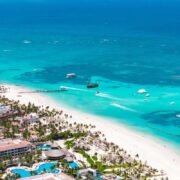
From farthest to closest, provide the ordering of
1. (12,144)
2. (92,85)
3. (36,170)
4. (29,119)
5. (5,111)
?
(92,85)
(5,111)
(29,119)
(12,144)
(36,170)

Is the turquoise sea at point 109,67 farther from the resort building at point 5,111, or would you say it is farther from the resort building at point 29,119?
the resort building at point 5,111

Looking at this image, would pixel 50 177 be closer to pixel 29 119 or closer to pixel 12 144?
pixel 12 144

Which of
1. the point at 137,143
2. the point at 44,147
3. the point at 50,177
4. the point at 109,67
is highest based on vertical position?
the point at 109,67

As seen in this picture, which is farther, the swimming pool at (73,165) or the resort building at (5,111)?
the resort building at (5,111)

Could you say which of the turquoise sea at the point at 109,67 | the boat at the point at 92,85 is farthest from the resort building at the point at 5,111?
the boat at the point at 92,85

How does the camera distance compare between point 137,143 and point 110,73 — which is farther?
point 110,73

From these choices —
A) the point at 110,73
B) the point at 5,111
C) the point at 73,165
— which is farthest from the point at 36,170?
the point at 110,73

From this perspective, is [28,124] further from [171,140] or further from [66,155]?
[171,140]
